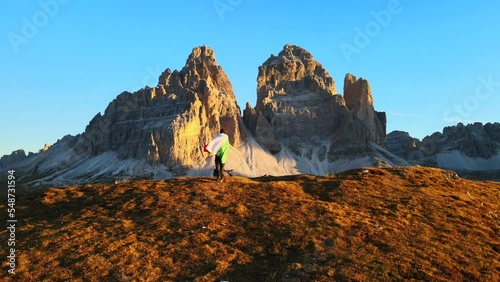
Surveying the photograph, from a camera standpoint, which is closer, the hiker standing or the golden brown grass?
the golden brown grass

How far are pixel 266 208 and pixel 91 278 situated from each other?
11537 mm

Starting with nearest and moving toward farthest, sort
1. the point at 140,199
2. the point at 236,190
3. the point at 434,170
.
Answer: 1. the point at 140,199
2. the point at 236,190
3. the point at 434,170

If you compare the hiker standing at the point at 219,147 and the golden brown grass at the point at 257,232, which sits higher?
the hiker standing at the point at 219,147

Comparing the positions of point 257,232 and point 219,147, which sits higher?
point 219,147

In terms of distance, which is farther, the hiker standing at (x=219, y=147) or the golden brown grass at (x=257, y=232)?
the hiker standing at (x=219, y=147)

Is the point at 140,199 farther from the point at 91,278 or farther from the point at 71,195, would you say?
the point at 91,278

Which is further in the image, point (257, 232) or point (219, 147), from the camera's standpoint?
point (219, 147)

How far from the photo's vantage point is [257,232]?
72.3 ft

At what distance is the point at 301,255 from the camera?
63.7 feet

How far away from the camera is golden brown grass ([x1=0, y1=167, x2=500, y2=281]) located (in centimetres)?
1808

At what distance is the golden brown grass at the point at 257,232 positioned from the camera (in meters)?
18.1

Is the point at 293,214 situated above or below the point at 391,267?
above

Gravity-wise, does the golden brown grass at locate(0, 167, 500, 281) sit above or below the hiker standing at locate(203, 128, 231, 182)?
below

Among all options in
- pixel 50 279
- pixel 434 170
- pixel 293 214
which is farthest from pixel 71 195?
pixel 434 170
